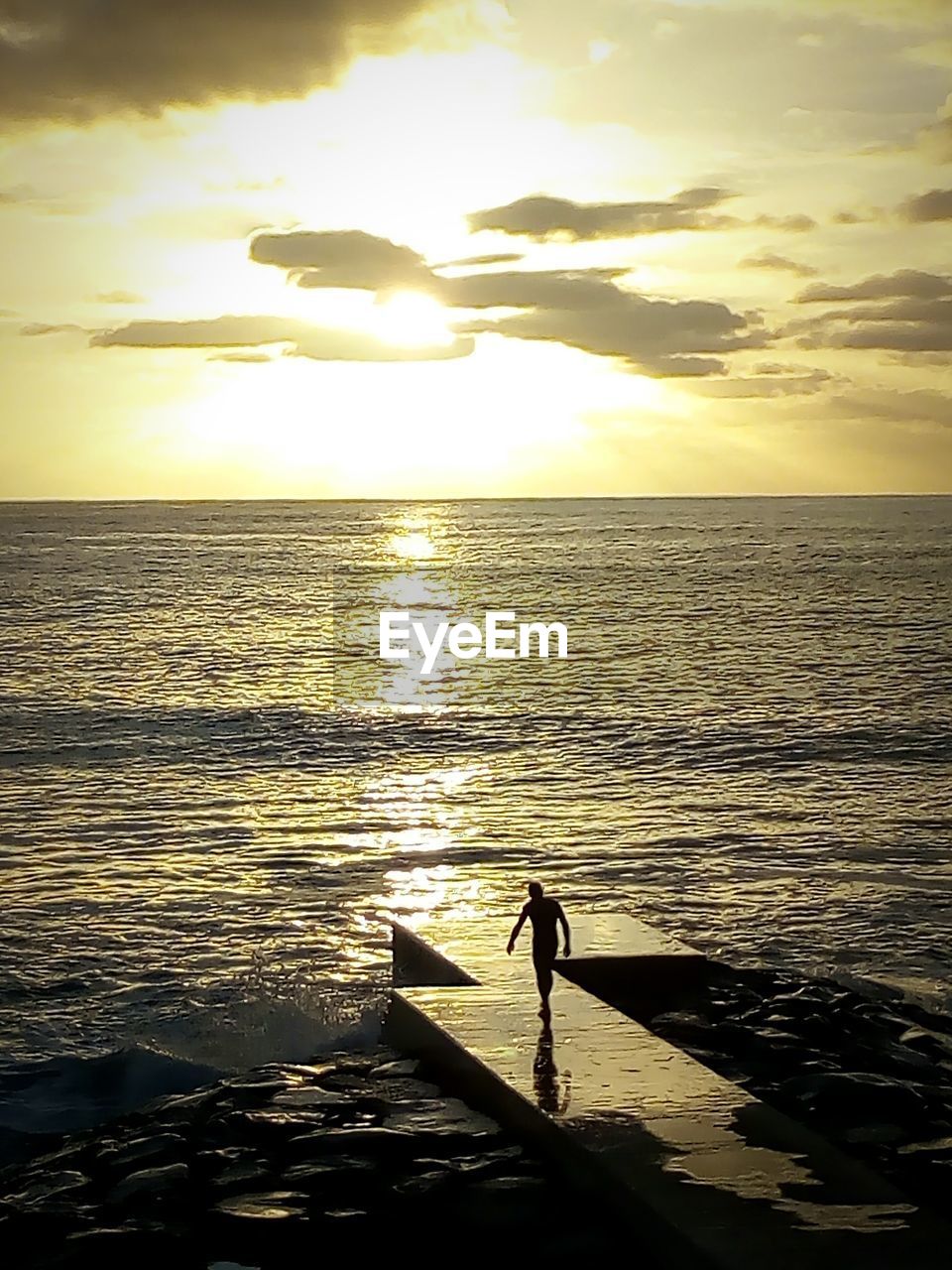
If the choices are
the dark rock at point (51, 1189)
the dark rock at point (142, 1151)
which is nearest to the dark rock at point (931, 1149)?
the dark rock at point (142, 1151)

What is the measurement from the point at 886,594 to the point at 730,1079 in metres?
93.8

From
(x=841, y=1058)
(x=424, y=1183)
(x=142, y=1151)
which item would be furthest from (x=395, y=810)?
(x=424, y=1183)

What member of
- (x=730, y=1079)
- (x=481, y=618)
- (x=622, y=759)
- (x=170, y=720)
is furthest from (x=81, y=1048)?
(x=481, y=618)

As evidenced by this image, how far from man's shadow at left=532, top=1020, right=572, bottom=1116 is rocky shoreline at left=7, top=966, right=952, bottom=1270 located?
1.57 feet

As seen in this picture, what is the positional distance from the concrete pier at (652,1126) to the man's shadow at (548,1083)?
2 centimetres

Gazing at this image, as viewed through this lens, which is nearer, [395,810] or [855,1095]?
[855,1095]

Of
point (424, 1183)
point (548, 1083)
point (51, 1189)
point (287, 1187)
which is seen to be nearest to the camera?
point (424, 1183)

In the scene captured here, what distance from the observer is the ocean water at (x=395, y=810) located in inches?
851

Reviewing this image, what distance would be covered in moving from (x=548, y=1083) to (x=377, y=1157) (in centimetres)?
175

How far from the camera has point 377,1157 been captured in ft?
43.3

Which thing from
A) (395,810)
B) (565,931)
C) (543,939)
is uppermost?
(543,939)

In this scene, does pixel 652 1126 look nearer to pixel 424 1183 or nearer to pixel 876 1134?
pixel 424 1183

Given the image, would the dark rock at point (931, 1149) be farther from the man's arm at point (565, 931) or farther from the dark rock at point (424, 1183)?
the man's arm at point (565, 931)

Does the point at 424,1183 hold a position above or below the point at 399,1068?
above
